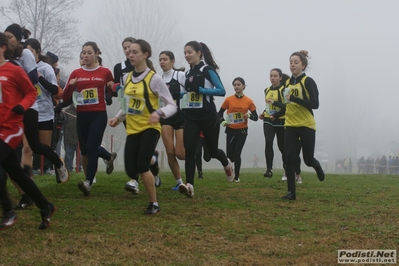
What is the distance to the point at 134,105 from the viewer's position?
718 cm

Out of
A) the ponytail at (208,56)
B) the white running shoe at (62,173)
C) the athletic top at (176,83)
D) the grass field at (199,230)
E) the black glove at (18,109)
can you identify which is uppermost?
the ponytail at (208,56)

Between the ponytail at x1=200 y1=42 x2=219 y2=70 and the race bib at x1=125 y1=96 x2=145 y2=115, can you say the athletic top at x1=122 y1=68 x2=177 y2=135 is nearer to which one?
the race bib at x1=125 y1=96 x2=145 y2=115

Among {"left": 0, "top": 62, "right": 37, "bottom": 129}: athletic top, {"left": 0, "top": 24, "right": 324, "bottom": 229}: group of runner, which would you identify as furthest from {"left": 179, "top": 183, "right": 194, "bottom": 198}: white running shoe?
{"left": 0, "top": 62, "right": 37, "bottom": 129}: athletic top

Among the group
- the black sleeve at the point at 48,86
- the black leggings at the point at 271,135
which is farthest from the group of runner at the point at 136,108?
the black leggings at the point at 271,135

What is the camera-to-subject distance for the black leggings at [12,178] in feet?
18.9

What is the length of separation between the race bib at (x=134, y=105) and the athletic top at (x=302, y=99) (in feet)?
8.43

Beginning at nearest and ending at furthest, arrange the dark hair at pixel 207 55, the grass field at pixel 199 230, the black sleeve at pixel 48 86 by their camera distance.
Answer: the grass field at pixel 199 230 → the black sleeve at pixel 48 86 → the dark hair at pixel 207 55

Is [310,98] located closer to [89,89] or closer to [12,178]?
[89,89]

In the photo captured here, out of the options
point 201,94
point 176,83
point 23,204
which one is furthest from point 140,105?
point 176,83

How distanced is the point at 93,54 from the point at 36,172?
6.81m

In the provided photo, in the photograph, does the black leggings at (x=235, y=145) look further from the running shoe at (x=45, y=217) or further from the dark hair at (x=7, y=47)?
the dark hair at (x=7, y=47)

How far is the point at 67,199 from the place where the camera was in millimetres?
8281

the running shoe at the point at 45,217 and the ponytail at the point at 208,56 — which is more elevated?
the ponytail at the point at 208,56

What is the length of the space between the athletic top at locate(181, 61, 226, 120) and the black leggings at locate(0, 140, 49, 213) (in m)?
3.02
